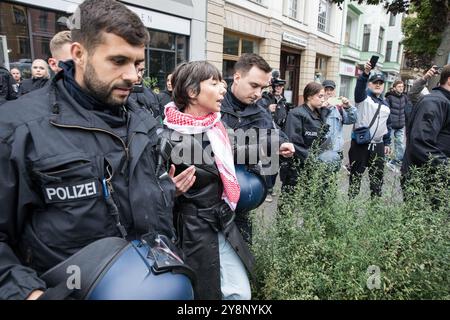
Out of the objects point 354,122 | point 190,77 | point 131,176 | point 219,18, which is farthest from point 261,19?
point 131,176

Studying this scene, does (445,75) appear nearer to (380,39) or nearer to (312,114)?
(312,114)

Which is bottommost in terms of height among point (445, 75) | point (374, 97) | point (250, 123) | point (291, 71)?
point (250, 123)

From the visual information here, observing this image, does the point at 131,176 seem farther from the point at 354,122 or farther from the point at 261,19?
the point at 261,19

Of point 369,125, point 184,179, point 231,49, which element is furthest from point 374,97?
point 231,49

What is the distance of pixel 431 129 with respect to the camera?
3.03 m

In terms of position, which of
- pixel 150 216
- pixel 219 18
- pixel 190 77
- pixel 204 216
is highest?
pixel 219 18

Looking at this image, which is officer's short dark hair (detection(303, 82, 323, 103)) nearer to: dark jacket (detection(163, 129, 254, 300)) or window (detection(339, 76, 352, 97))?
dark jacket (detection(163, 129, 254, 300))

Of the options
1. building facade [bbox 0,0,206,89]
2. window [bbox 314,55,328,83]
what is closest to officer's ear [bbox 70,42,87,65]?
building facade [bbox 0,0,206,89]

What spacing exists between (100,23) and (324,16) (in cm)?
2064

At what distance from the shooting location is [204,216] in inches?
71.8

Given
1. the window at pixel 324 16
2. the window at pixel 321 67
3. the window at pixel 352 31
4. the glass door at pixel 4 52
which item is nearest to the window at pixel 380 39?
the window at pixel 352 31

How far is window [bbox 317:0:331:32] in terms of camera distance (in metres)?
18.5

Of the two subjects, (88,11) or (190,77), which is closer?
(88,11)

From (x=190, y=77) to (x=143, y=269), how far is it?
1194mm
